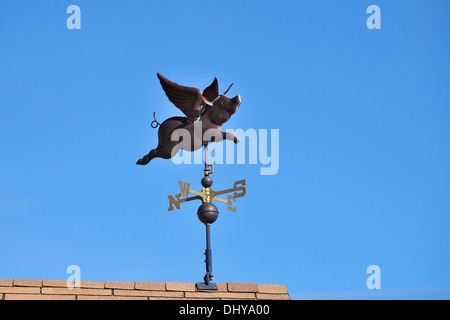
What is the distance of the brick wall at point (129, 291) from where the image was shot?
653 centimetres

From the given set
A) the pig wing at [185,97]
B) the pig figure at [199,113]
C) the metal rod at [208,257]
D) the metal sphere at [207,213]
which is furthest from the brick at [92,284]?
the pig wing at [185,97]

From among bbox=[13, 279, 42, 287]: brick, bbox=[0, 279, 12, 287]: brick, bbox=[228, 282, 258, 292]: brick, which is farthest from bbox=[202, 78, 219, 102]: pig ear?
bbox=[0, 279, 12, 287]: brick

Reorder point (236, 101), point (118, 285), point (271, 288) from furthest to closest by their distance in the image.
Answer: point (236, 101) → point (271, 288) → point (118, 285)

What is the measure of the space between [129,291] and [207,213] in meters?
1.39

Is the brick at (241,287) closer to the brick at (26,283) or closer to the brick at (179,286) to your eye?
the brick at (179,286)

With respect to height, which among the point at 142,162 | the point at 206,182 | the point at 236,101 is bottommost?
the point at 206,182

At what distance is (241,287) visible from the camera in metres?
7.13

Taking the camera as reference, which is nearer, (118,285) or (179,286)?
(118,285)

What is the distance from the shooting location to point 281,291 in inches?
285

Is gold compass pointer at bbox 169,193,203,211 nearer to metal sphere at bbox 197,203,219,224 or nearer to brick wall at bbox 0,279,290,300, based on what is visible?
metal sphere at bbox 197,203,219,224

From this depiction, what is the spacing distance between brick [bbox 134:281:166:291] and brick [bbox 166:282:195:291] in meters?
0.05

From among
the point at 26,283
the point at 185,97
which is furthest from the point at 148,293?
the point at 185,97

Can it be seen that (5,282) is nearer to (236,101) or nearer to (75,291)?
(75,291)
